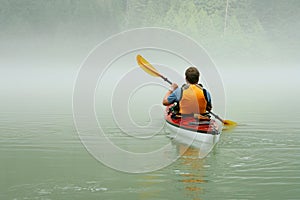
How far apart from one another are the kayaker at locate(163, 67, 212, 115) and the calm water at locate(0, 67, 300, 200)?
2.88 ft

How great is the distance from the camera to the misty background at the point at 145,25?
71000 millimetres

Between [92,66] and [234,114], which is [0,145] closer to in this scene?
[234,114]

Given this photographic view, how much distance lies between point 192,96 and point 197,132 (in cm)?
91

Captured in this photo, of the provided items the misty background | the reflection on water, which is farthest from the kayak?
the misty background

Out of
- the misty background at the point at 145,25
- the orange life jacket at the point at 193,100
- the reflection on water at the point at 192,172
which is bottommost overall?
the reflection on water at the point at 192,172

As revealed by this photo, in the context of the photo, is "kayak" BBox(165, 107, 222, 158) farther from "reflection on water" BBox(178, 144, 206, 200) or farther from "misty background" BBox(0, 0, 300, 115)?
"misty background" BBox(0, 0, 300, 115)

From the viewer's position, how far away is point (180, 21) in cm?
7250

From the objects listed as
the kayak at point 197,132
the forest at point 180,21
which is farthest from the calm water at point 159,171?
the forest at point 180,21

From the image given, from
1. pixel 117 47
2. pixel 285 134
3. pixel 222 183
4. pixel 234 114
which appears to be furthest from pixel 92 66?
pixel 222 183

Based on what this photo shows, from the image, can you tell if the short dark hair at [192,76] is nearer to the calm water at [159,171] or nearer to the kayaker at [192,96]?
the kayaker at [192,96]

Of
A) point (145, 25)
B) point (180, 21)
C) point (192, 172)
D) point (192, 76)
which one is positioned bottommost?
point (192, 172)

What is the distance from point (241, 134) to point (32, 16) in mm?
84534

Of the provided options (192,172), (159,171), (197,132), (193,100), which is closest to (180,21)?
(193,100)

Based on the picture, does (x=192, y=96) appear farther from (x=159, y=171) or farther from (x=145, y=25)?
(x=145, y=25)
